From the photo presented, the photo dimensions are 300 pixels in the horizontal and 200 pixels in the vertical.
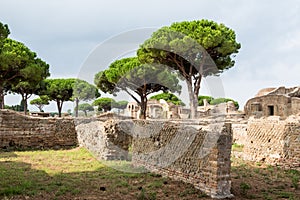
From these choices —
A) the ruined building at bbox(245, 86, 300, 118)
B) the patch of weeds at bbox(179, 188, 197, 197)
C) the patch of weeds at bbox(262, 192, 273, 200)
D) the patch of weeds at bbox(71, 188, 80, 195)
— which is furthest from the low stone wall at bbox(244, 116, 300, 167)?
the ruined building at bbox(245, 86, 300, 118)

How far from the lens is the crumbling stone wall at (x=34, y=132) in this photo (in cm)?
1448

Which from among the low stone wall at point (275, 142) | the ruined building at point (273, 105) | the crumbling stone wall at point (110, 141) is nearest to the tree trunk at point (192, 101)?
the low stone wall at point (275, 142)

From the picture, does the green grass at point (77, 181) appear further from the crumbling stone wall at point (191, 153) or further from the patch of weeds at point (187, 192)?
the crumbling stone wall at point (191, 153)

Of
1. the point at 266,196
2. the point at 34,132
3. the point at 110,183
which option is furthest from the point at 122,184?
the point at 34,132

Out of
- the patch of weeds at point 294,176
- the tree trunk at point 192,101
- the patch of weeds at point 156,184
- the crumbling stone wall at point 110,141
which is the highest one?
the tree trunk at point 192,101

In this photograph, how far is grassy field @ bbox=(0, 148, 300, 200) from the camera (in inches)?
Result: 255

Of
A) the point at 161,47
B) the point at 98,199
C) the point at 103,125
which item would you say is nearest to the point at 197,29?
the point at 161,47

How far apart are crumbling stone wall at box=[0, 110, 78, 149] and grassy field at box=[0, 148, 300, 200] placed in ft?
14.0

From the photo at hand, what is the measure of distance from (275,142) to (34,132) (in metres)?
11.1

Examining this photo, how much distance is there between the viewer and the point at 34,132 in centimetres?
1522

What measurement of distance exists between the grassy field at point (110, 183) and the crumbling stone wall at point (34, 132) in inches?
168

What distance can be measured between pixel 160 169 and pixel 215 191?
93.7 inches

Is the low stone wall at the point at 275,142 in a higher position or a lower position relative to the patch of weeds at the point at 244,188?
higher

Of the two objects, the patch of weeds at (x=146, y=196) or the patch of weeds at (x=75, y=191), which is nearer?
the patch of weeds at (x=146, y=196)
